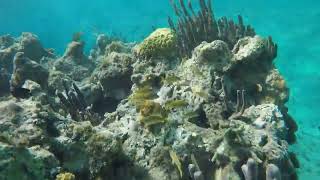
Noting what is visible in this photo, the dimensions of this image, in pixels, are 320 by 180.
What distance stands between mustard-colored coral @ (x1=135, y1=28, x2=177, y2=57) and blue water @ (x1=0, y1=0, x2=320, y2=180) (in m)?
4.71

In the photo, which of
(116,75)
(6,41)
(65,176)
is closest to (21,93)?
(116,75)

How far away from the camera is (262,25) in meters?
21.0

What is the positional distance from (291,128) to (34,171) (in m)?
5.17

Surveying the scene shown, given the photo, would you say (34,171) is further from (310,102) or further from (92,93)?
(310,102)

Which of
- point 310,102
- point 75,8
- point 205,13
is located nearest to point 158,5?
point 75,8

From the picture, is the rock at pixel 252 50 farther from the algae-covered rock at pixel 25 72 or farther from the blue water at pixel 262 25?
the algae-covered rock at pixel 25 72

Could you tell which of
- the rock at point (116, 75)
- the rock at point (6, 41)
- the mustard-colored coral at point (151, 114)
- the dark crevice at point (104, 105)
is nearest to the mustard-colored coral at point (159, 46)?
the rock at point (116, 75)

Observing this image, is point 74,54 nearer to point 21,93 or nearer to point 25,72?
point 25,72

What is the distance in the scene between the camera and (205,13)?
8.95m

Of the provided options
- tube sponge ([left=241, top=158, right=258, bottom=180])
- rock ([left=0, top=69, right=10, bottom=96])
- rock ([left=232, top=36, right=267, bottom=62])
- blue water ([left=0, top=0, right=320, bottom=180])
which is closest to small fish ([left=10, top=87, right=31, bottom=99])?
rock ([left=0, top=69, right=10, bottom=96])

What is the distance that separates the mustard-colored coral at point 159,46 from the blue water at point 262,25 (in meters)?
4.71

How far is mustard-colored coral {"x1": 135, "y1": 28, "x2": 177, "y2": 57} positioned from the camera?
742 cm

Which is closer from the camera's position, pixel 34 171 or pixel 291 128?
pixel 34 171

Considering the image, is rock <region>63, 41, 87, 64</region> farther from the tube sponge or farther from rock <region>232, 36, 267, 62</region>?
the tube sponge
